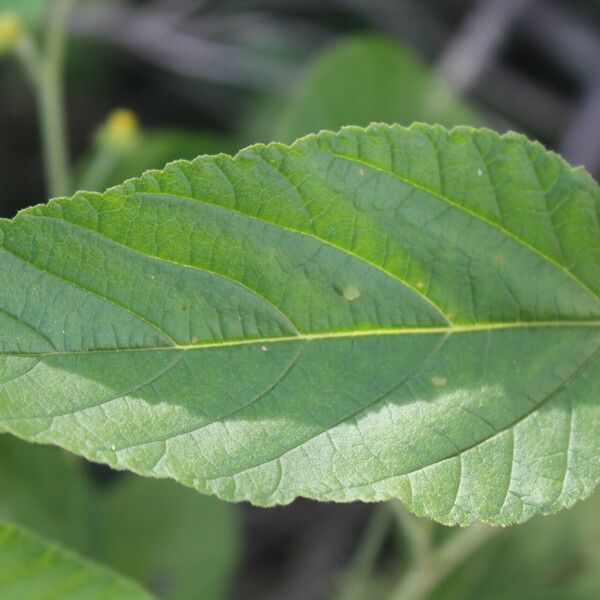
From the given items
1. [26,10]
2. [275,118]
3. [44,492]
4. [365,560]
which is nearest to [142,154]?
[26,10]

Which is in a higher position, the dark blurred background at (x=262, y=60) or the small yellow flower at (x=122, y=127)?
the dark blurred background at (x=262, y=60)

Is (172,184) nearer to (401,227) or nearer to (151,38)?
(401,227)

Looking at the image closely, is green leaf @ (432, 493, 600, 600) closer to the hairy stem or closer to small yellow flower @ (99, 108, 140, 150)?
the hairy stem

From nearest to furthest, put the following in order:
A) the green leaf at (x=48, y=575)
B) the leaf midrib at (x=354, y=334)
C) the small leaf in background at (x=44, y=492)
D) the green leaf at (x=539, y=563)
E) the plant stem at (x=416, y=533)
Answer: the leaf midrib at (x=354, y=334) < the green leaf at (x=48, y=575) < the plant stem at (x=416, y=533) < the small leaf in background at (x=44, y=492) < the green leaf at (x=539, y=563)

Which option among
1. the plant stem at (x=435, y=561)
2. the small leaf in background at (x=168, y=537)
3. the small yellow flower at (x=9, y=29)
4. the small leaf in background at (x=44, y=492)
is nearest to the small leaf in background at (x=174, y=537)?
the small leaf in background at (x=168, y=537)

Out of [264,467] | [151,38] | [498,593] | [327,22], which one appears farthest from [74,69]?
[264,467]

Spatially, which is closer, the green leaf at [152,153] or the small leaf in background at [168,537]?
the small leaf in background at [168,537]

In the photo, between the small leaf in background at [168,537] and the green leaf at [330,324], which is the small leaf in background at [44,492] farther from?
the green leaf at [330,324]

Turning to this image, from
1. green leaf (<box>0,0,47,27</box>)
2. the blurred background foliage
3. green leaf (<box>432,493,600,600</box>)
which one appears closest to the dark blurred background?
the blurred background foliage
